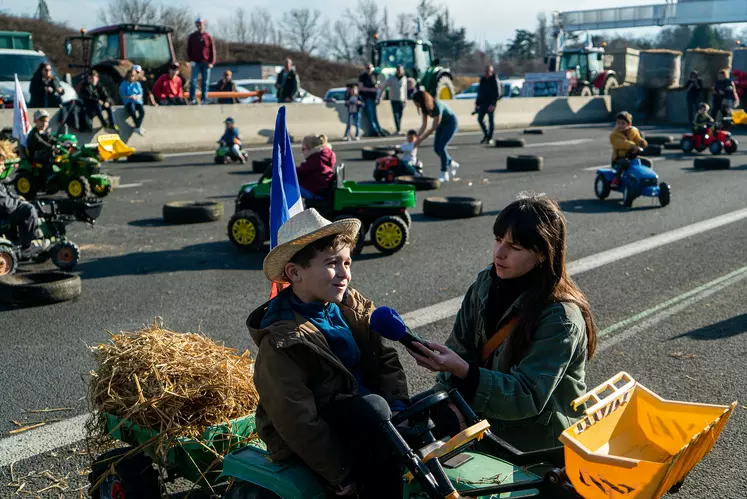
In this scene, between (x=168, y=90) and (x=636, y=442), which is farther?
(x=168, y=90)

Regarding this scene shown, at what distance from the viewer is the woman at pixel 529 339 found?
294 cm

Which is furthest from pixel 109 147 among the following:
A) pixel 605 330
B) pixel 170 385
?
pixel 170 385

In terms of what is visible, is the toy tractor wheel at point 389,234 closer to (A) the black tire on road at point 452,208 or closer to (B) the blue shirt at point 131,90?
(A) the black tire on road at point 452,208

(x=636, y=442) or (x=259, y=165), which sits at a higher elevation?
(x=636, y=442)

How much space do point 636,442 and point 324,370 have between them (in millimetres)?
1130

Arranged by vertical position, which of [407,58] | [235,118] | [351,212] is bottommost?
[351,212]

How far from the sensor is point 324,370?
2.85m

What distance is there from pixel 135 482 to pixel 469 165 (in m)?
15.3

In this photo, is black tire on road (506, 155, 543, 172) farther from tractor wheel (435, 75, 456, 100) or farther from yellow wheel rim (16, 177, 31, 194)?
tractor wheel (435, 75, 456, 100)

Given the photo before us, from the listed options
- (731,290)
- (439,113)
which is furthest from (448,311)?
(439,113)

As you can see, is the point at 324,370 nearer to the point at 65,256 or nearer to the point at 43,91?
the point at 65,256

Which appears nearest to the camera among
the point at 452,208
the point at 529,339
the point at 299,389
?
the point at 299,389

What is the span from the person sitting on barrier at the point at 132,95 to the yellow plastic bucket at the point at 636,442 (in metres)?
18.2

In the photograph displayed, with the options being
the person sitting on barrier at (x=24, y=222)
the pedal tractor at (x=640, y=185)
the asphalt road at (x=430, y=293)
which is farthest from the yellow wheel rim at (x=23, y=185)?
the pedal tractor at (x=640, y=185)
